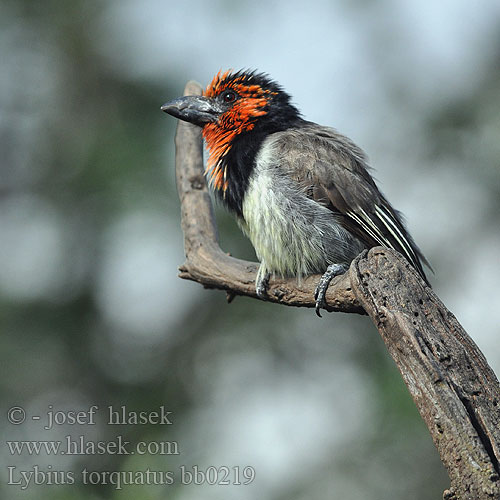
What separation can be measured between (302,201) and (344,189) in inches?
9.6

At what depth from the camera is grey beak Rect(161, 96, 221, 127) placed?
408 centimetres

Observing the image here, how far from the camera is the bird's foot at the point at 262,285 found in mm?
3551

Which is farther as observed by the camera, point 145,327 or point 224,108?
point 145,327

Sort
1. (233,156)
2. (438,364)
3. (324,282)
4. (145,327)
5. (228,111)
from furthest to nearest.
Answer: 1. (145,327)
2. (228,111)
3. (233,156)
4. (324,282)
5. (438,364)

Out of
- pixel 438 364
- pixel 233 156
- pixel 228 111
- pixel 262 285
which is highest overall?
pixel 228 111

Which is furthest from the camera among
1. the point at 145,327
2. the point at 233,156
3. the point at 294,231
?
the point at 145,327

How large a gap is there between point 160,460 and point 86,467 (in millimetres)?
1541

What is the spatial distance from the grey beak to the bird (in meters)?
0.22

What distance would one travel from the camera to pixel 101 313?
758cm

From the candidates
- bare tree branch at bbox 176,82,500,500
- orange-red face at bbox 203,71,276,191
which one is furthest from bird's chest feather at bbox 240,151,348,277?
bare tree branch at bbox 176,82,500,500

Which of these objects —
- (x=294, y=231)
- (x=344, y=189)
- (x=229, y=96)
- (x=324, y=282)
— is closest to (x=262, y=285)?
(x=294, y=231)

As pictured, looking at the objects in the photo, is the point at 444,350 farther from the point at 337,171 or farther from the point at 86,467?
the point at 86,467

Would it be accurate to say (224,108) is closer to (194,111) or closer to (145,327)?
(194,111)

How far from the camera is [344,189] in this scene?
3.58 meters
